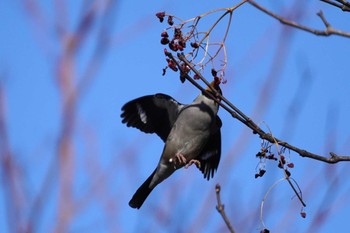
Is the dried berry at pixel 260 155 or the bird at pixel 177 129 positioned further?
the bird at pixel 177 129

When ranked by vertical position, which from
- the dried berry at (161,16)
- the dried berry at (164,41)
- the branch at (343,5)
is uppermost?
the dried berry at (161,16)

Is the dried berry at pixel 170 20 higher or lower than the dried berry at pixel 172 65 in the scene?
higher

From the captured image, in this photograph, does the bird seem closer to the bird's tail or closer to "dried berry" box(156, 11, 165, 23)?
the bird's tail

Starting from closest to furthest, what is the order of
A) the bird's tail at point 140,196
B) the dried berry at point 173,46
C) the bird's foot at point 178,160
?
the dried berry at point 173,46, the bird's foot at point 178,160, the bird's tail at point 140,196

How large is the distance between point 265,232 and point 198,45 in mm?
1110

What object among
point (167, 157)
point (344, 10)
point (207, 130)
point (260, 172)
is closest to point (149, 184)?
point (167, 157)

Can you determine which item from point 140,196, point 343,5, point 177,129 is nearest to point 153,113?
point 177,129

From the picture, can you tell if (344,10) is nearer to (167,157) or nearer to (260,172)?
(260,172)

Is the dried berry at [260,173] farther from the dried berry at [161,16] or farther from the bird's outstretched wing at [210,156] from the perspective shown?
the bird's outstretched wing at [210,156]

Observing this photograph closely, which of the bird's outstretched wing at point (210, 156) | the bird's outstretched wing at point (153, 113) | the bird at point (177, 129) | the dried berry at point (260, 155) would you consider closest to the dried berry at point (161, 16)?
the dried berry at point (260, 155)

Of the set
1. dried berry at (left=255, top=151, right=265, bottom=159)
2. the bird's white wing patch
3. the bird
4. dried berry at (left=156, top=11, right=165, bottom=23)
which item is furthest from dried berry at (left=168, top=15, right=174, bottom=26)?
the bird's white wing patch

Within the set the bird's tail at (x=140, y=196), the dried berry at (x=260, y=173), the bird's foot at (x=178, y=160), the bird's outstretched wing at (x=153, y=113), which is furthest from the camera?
the bird's tail at (x=140, y=196)

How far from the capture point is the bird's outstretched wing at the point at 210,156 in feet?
18.5

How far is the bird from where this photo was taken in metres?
5.29
